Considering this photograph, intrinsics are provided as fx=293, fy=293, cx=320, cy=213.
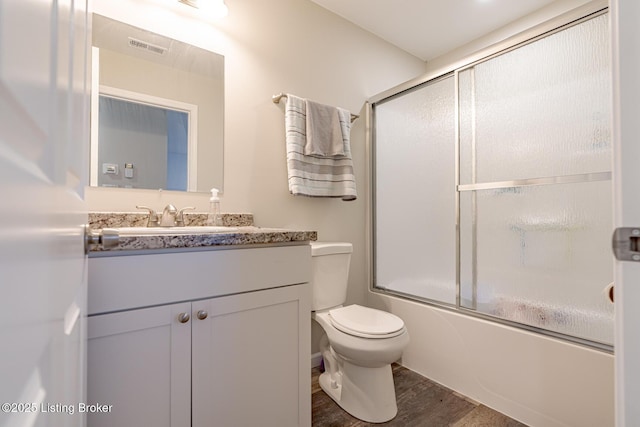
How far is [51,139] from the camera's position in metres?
0.31

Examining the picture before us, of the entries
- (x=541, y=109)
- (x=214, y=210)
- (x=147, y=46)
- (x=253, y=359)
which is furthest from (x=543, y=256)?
(x=147, y=46)

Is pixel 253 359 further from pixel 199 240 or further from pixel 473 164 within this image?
pixel 473 164

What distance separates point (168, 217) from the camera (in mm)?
1389

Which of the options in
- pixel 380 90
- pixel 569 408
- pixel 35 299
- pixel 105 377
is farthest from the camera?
pixel 380 90

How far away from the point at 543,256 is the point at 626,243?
1.14 meters

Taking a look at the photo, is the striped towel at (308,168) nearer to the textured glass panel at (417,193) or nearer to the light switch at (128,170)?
the textured glass panel at (417,193)

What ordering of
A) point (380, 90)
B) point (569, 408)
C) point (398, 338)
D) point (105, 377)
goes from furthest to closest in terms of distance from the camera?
point (380, 90)
point (398, 338)
point (569, 408)
point (105, 377)

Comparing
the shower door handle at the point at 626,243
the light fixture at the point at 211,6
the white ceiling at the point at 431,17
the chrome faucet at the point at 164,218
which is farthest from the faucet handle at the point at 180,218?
the white ceiling at the point at 431,17

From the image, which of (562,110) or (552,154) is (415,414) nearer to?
(552,154)

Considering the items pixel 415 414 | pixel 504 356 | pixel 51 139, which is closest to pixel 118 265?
pixel 51 139

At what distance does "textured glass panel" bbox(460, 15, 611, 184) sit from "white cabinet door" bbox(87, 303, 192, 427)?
5.46 ft

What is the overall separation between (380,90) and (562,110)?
1.29 meters

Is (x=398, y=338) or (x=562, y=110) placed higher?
(x=562, y=110)

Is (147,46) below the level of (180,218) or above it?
above
